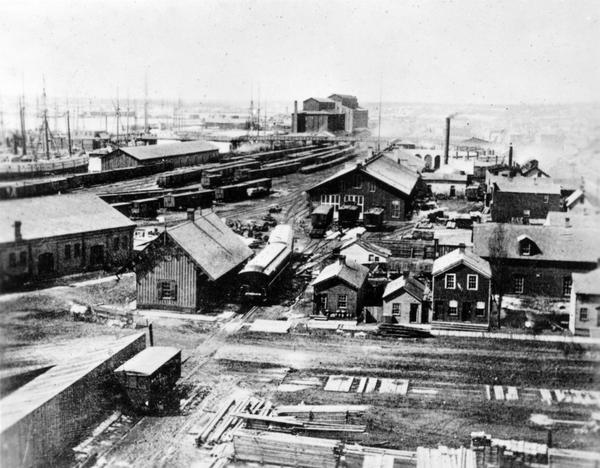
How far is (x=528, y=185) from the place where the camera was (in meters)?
64.2

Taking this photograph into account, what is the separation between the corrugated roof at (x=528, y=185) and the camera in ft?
206

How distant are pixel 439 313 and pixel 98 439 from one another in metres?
20.6

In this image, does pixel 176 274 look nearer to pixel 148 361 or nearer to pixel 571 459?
pixel 148 361

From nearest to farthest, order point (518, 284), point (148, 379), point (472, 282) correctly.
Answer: point (148, 379)
point (472, 282)
point (518, 284)

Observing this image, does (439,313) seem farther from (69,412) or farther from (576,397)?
(69,412)

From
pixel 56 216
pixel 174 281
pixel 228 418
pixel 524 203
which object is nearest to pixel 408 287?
pixel 174 281

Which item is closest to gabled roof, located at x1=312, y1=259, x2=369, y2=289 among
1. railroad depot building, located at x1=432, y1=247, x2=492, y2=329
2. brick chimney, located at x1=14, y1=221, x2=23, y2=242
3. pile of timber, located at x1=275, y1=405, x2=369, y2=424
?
railroad depot building, located at x1=432, y1=247, x2=492, y2=329

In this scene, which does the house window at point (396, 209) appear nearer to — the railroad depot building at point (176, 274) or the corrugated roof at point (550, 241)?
the corrugated roof at point (550, 241)

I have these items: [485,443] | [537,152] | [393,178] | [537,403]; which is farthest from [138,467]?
[537,152]

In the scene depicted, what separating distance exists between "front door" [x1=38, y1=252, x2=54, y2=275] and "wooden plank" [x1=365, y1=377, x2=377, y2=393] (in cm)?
2415

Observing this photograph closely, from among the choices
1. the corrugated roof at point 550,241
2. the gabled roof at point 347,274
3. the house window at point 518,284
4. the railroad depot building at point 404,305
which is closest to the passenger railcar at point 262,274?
the gabled roof at point 347,274

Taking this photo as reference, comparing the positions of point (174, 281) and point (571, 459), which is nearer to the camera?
point (571, 459)

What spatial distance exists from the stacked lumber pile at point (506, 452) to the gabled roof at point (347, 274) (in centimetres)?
1633

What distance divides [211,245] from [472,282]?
1586 cm
